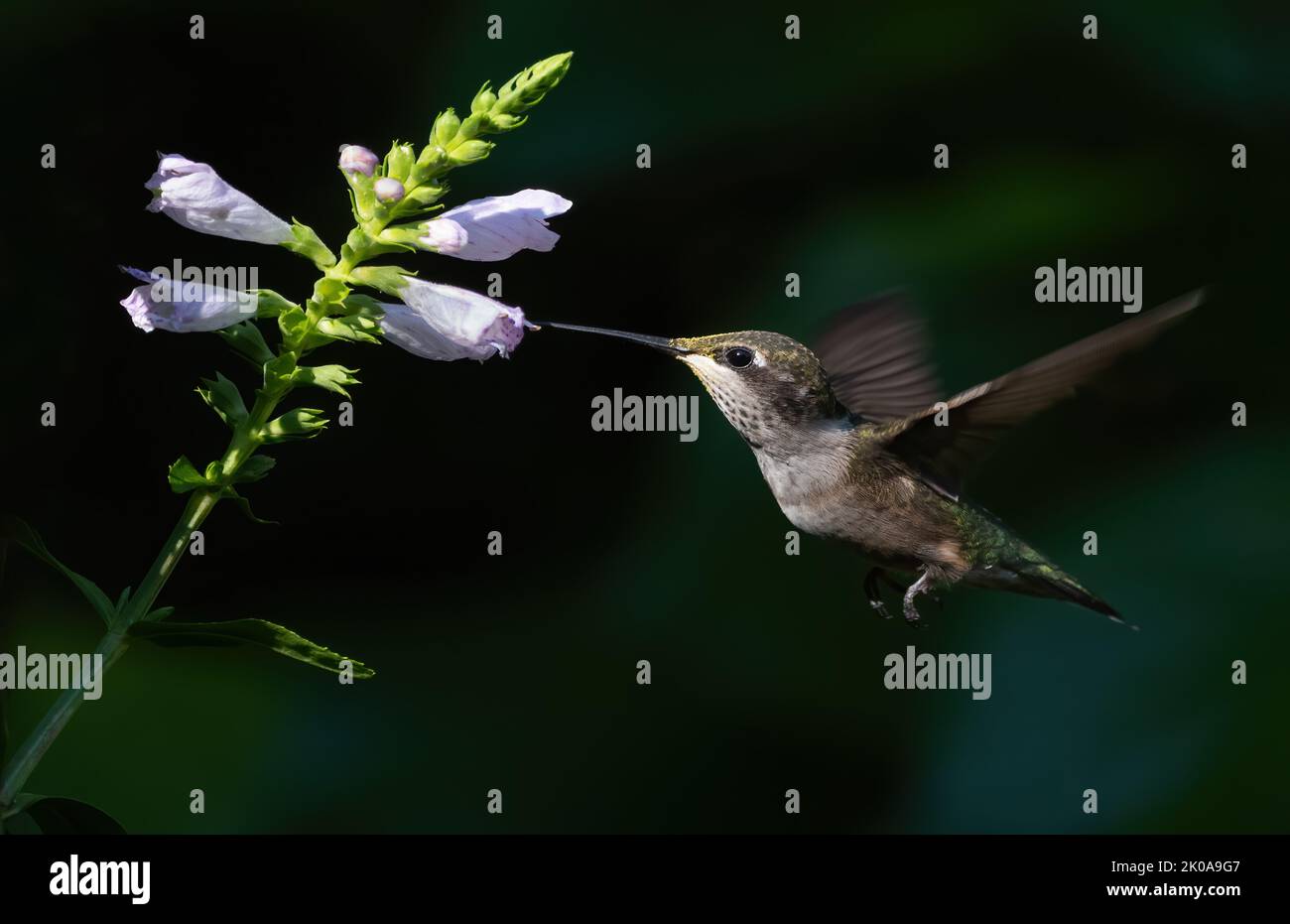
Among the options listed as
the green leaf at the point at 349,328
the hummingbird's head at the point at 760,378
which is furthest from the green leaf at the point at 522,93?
the hummingbird's head at the point at 760,378

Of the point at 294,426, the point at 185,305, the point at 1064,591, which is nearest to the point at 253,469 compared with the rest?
the point at 294,426

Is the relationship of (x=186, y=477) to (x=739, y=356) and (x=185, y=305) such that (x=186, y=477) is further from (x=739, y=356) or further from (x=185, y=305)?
(x=739, y=356)

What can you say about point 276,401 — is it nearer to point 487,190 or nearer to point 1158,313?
point 1158,313

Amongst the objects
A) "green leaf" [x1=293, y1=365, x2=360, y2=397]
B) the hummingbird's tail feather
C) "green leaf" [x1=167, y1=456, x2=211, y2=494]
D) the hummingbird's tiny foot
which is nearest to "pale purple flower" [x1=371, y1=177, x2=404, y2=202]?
"green leaf" [x1=293, y1=365, x2=360, y2=397]

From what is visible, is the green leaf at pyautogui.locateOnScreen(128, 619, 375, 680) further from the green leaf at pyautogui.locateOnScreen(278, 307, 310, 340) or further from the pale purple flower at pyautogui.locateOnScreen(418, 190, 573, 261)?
the pale purple flower at pyautogui.locateOnScreen(418, 190, 573, 261)

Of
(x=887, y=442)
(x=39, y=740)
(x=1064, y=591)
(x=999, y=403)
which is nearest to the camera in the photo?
(x=39, y=740)

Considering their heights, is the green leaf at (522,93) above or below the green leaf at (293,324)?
above

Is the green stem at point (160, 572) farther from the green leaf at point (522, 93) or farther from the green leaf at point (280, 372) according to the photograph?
the green leaf at point (522, 93)
